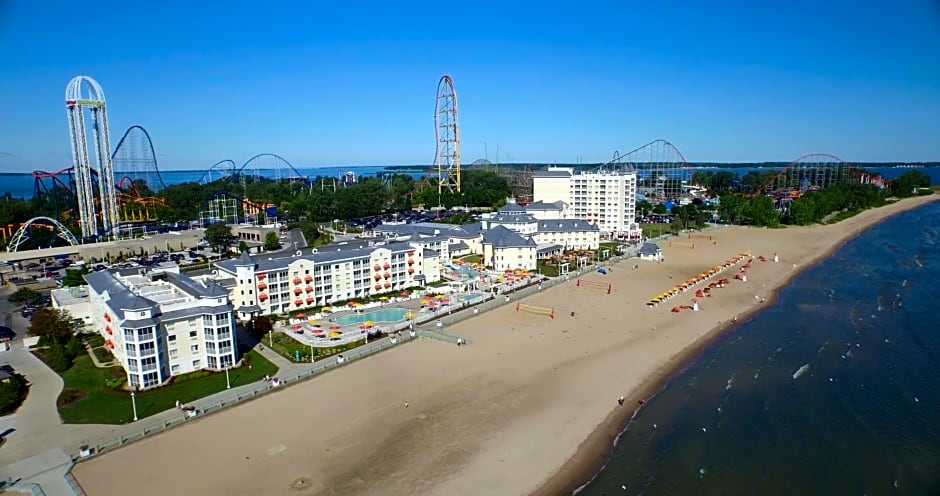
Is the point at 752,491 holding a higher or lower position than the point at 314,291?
lower

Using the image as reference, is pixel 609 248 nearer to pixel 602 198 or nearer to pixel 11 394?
pixel 602 198

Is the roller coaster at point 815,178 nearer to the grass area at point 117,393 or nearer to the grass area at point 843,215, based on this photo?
the grass area at point 843,215

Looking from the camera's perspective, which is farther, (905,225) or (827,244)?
(905,225)

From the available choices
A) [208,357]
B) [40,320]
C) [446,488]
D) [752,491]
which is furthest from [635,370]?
[40,320]

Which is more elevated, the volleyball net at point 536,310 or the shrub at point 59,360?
the shrub at point 59,360

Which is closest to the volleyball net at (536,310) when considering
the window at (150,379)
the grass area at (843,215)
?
the window at (150,379)

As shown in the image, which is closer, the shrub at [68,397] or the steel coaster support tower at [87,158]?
the shrub at [68,397]

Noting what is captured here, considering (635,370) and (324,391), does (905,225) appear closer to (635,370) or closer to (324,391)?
(635,370)
